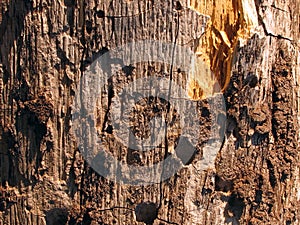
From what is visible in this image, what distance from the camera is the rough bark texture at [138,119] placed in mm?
1950

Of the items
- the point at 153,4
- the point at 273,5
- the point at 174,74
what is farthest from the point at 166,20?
the point at 273,5

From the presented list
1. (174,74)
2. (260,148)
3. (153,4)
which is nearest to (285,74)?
(260,148)

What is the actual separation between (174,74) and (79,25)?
1.40 feet

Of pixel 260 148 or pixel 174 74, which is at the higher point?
pixel 174 74

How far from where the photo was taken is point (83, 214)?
2.04m

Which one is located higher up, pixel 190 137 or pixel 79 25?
pixel 79 25

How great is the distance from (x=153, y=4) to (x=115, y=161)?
652 mm

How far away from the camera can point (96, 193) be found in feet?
6.62

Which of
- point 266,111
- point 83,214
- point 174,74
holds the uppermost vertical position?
point 174,74

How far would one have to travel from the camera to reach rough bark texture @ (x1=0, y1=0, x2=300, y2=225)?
1950mm

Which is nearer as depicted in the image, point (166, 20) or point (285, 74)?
point (166, 20)

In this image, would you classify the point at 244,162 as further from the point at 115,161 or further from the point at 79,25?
the point at 79,25

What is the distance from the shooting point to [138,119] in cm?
198

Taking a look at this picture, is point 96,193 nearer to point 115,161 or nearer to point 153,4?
point 115,161
